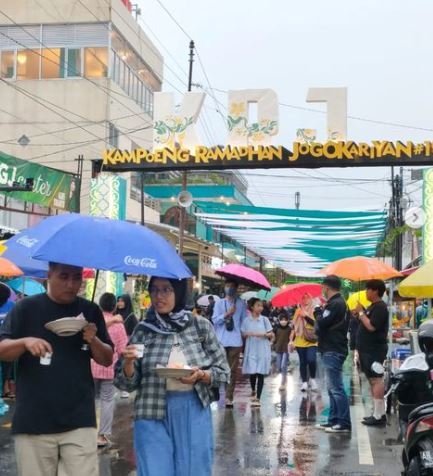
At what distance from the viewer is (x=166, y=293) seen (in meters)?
4.09

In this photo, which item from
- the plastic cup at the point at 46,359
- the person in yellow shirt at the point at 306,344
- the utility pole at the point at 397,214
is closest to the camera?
the plastic cup at the point at 46,359

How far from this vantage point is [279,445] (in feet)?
25.6

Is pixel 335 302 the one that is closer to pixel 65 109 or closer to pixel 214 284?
pixel 65 109

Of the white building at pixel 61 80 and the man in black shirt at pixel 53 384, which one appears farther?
the white building at pixel 61 80

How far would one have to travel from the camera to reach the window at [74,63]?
94.7 ft

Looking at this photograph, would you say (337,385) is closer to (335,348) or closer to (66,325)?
(335,348)

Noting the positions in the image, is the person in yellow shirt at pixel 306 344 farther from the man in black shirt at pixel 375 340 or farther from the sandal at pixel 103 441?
the sandal at pixel 103 441

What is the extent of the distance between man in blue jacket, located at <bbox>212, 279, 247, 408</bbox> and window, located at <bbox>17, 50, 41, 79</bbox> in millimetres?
22002

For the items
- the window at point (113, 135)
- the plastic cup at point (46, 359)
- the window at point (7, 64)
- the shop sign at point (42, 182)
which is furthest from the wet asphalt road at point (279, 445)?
the window at point (7, 64)

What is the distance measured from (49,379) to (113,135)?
86.6 feet

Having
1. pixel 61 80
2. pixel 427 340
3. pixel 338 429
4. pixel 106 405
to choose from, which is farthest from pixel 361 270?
pixel 61 80

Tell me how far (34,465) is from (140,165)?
34.5 feet

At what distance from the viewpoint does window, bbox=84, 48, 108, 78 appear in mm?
28734

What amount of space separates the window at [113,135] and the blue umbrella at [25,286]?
16362 mm
